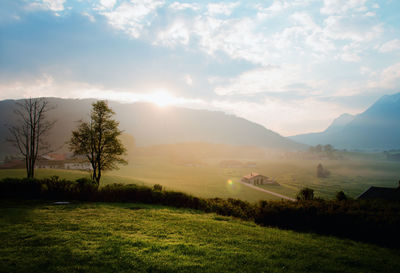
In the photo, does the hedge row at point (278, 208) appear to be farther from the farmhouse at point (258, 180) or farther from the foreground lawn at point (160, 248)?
A: the farmhouse at point (258, 180)

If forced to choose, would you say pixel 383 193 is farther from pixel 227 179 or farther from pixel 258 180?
pixel 227 179

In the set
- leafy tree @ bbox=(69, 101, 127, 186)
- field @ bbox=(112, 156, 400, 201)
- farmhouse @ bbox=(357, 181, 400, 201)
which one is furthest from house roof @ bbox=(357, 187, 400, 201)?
leafy tree @ bbox=(69, 101, 127, 186)

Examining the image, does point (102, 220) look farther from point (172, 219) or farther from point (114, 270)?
point (114, 270)

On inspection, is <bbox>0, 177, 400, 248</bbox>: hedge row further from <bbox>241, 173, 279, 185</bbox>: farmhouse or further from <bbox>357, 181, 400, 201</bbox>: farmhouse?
<bbox>241, 173, 279, 185</bbox>: farmhouse

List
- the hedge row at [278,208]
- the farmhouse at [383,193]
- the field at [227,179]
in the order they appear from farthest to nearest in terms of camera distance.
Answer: the field at [227,179], the farmhouse at [383,193], the hedge row at [278,208]

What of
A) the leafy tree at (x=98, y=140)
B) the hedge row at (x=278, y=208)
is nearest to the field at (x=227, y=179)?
the leafy tree at (x=98, y=140)

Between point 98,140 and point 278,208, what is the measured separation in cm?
2478

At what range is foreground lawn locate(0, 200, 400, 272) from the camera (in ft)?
22.2

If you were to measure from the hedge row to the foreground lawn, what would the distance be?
1887mm

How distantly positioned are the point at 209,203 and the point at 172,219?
6993mm

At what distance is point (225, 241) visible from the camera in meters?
9.45

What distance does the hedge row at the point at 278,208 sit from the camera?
12.2 m

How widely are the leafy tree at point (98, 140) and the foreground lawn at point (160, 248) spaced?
16202mm

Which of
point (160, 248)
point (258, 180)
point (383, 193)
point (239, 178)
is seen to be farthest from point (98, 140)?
point (239, 178)
